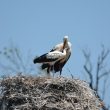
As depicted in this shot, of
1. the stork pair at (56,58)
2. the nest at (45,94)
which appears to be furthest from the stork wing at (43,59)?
the nest at (45,94)

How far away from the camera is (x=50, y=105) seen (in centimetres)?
1617

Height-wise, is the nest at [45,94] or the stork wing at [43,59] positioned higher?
the stork wing at [43,59]

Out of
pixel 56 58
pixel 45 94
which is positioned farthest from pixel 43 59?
pixel 45 94

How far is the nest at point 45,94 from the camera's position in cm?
1619

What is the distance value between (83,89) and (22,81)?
1.46m

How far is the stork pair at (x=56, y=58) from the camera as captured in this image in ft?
64.5

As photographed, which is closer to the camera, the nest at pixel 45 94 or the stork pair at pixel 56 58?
the nest at pixel 45 94

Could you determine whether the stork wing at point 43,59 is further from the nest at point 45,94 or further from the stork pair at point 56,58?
the nest at point 45,94

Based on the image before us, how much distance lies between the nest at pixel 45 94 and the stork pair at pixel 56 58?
9.09 feet

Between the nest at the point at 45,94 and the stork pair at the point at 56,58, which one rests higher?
the stork pair at the point at 56,58

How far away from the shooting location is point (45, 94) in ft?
54.0

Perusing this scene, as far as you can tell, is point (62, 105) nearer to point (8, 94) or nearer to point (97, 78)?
point (8, 94)

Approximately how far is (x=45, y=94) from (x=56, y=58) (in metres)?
3.36

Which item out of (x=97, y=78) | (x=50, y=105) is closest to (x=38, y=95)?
(x=50, y=105)
